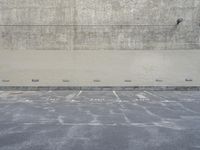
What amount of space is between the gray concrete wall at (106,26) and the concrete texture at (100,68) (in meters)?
0.48

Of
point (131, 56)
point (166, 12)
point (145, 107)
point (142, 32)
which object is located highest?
point (166, 12)

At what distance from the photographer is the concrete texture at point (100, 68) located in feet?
59.5

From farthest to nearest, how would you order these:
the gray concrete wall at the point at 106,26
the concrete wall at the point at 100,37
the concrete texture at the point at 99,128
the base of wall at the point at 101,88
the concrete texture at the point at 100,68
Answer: the gray concrete wall at the point at 106,26, the concrete wall at the point at 100,37, the concrete texture at the point at 100,68, the base of wall at the point at 101,88, the concrete texture at the point at 99,128

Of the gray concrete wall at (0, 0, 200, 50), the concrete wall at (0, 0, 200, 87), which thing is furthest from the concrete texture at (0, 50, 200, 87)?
the gray concrete wall at (0, 0, 200, 50)

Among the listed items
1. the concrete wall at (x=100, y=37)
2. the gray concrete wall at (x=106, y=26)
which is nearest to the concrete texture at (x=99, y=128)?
the concrete wall at (x=100, y=37)

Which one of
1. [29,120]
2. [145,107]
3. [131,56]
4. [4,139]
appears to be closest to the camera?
[4,139]

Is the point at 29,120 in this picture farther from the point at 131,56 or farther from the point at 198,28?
the point at 198,28

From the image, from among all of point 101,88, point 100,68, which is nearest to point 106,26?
point 100,68

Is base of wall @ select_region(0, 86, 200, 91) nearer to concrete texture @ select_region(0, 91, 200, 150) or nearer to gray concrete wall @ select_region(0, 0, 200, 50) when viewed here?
gray concrete wall @ select_region(0, 0, 200, 50)

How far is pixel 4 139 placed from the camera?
18.5 feet

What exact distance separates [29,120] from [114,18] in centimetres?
1294

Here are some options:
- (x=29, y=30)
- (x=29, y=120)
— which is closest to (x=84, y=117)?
(x=29, y=120)

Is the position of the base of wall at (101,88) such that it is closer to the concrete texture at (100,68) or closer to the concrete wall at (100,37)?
the concrete texture at (100,68)

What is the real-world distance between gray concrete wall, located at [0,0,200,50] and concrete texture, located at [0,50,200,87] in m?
0.48
